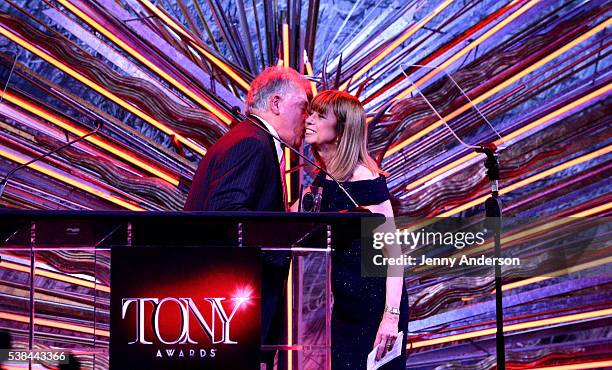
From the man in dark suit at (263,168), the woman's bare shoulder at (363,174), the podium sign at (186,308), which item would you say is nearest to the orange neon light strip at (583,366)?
the woman's bare shoulder at (363,174)

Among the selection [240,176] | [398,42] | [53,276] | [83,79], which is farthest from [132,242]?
[398,42]

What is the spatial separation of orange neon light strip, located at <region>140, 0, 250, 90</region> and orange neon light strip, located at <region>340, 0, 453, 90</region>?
17.9 inches

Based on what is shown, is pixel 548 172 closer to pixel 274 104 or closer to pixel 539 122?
pixel 539 122

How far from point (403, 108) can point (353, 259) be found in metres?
1.31

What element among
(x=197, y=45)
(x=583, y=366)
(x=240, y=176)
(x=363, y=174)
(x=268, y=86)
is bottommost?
(x=583, y=366)

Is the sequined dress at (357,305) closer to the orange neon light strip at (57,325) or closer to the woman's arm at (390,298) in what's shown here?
the woman's arm at (390,298)

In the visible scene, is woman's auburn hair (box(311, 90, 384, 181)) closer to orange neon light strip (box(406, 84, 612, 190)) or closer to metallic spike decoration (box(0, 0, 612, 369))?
metallic spike decoration (box(0, 0, 612, 369))

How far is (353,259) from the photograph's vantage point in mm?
2908

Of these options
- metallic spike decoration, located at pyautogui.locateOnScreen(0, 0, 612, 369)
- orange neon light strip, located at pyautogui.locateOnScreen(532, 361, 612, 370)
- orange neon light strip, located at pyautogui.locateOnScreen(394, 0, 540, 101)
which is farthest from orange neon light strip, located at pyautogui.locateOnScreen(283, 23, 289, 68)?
orange neon light strip, located at pyautogui.locateOnScreen(532, 361, 612, 370)

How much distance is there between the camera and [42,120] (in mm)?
3930

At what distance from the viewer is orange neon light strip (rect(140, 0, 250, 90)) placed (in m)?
3.98

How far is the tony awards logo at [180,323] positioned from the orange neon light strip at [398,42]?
222cm

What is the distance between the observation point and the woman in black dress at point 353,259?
2.82 m

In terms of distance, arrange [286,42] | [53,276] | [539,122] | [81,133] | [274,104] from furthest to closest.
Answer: [539,122] < [286,42] < [81,133] < [53,276] < [274,104]
